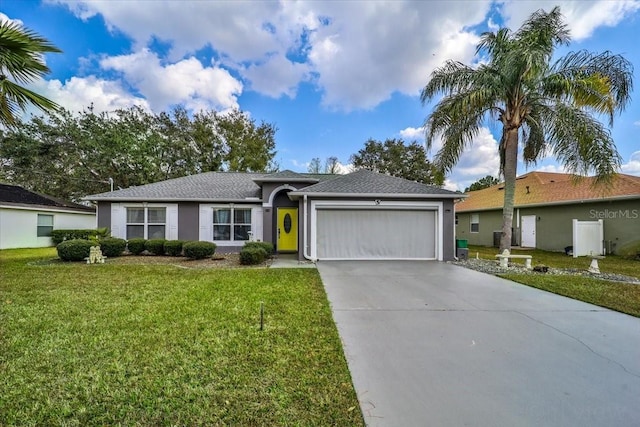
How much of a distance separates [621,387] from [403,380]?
2.13 m

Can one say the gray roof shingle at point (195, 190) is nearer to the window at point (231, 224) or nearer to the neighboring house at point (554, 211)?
Result: the window at point (231, 224)

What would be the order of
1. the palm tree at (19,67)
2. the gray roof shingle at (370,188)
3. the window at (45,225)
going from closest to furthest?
the palm tree at (19,67)
the gray roof shingle at (370,188)
the window at (45,225)

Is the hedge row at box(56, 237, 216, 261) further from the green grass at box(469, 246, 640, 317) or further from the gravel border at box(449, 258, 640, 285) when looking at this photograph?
the green grass at box(469, 246, 640, 317)

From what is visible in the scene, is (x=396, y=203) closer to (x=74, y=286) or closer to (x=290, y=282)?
(x=290, y=282)

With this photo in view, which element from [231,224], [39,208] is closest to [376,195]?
[231,224]

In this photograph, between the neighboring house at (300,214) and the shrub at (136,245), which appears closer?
the neighboring house at (300,214)

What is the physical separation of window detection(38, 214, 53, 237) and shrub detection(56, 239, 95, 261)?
856 cm

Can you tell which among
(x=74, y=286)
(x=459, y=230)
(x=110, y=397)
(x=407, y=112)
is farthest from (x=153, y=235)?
(x=459, y=230)

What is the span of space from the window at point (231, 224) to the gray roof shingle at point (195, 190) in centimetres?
64

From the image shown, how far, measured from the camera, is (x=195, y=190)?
13.9 metres

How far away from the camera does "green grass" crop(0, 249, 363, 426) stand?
8.33ft

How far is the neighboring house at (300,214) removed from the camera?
36.8 feet

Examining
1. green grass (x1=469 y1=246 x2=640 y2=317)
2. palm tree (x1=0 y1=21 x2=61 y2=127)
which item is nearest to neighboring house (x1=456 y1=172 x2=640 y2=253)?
green grass (x1=469 y1=246 x2=640 y2=317)

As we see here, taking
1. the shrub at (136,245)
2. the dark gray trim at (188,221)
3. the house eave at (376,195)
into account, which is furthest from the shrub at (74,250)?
the house eave at (376,195)
